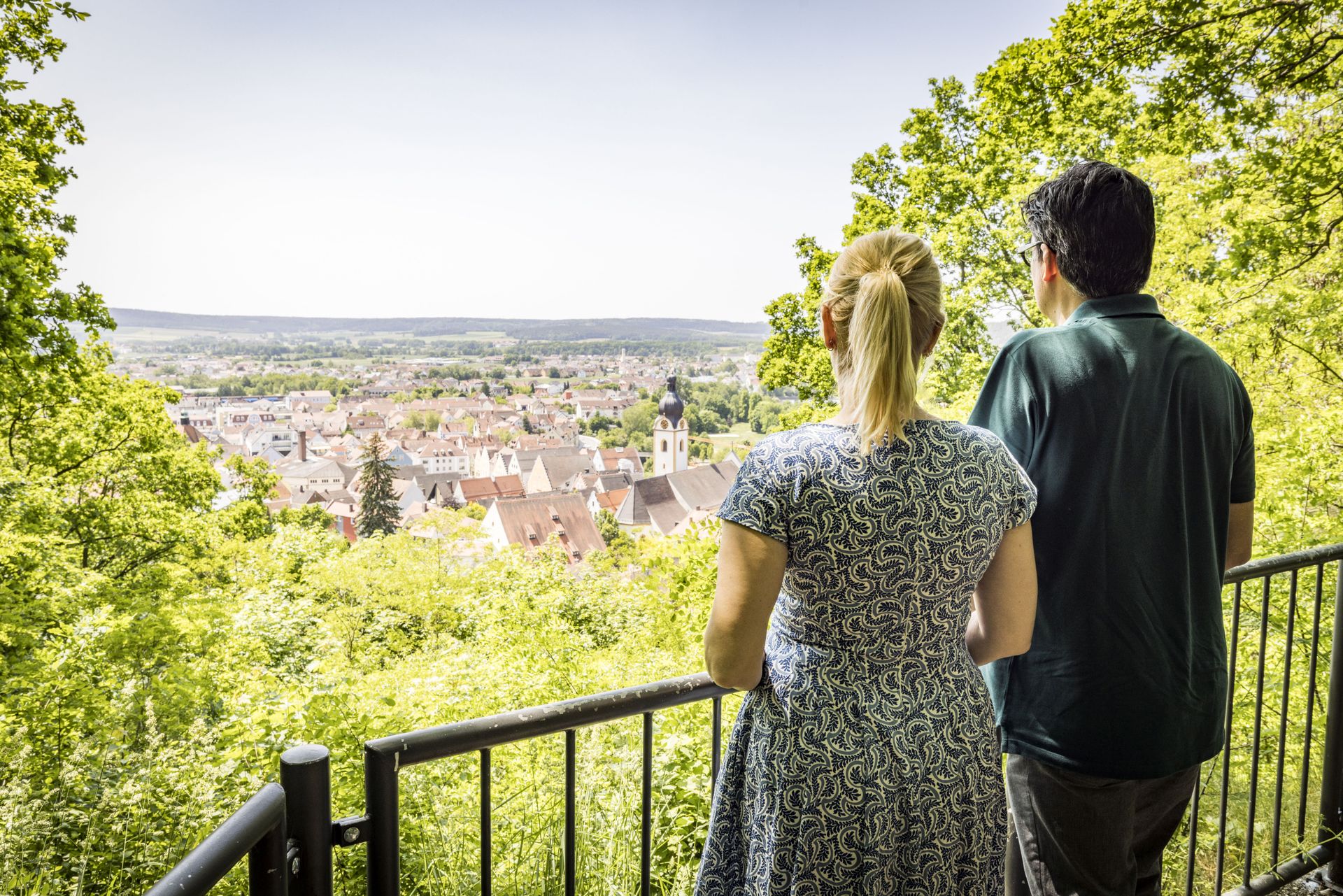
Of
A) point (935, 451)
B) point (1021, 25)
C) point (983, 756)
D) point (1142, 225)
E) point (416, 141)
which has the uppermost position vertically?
point (416, 141)

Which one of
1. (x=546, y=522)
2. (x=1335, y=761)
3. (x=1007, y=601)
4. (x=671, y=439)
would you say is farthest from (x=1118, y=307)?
(x=671, y=439)

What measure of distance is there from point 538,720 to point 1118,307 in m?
0.87

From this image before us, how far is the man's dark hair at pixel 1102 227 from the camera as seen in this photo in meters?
1.08

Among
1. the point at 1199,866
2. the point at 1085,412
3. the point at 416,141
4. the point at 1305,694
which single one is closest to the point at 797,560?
the point at 1085,412

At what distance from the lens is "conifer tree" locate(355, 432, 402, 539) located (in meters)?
37.6

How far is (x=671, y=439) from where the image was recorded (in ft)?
Result: 163

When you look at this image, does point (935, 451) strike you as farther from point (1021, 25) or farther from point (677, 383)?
point (677, 383)

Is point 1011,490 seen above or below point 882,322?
below

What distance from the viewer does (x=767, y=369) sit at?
1208cm

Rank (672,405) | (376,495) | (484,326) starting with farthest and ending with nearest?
(484,326) < (672,405) < (376,495)

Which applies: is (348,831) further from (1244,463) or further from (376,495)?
(376,495)

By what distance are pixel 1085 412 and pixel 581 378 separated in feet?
216

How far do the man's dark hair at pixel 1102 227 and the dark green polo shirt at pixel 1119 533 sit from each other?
34 millimetres

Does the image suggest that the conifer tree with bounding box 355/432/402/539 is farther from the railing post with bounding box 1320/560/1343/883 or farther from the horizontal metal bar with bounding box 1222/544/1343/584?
the horizontal metal bar with bounding box 1222/544/1343/584
